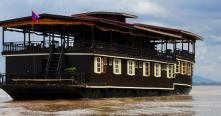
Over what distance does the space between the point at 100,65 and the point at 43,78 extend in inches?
145

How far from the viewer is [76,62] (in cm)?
3622

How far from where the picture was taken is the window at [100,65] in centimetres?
3638

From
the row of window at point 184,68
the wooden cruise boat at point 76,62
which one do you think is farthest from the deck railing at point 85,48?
the row of window at point 184,68

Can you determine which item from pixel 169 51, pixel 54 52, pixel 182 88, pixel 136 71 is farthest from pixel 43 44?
pixel 182 88

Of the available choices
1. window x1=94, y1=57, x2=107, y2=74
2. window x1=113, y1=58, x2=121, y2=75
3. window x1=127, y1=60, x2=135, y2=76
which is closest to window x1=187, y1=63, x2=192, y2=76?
window x1=127, y1=60, x2=135, y2=76

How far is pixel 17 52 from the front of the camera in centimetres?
3809

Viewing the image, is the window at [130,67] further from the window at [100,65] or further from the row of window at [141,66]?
the window at [100,65]

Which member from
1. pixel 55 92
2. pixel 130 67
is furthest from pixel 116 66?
pixel 55 92

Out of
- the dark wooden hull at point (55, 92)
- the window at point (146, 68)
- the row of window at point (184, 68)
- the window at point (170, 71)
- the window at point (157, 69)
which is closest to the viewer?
the dark wooden hull at point (55, 92)

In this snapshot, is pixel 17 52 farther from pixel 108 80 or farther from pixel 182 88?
pixel 182 88

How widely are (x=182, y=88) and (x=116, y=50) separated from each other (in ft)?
46.9

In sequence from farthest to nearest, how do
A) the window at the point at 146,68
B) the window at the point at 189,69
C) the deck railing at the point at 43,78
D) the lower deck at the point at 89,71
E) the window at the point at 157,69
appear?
the window at the point at 189,69
the window at the point at 157,69
the window at the point at 146,68
the lower deck at the point at 89,71
the deck railing at the point at 43,78

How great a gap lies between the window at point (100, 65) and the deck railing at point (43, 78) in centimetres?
121

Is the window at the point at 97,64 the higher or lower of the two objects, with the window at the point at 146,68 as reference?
higher
